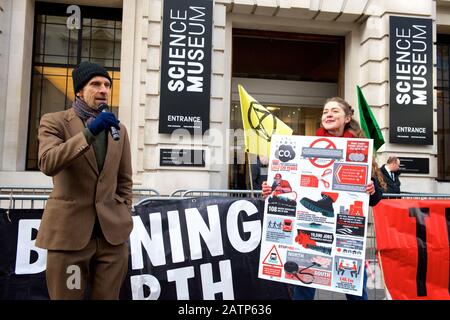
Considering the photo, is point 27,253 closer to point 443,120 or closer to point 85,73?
point 85,73

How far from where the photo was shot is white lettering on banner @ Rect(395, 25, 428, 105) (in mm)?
9766

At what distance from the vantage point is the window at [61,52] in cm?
1016

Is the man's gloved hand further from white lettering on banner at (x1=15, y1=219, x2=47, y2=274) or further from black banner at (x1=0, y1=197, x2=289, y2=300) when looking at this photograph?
white lettering on banner at (x1=15, y1=219, x2=47, y2=274)

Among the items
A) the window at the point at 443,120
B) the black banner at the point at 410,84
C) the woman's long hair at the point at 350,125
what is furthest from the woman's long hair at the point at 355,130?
the window at the point at 443,120

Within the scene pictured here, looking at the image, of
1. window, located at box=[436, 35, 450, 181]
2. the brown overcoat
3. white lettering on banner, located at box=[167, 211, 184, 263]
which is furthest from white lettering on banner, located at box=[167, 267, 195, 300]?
window, located at box=[436, 35, 450, 181]

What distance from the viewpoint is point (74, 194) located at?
107 inches

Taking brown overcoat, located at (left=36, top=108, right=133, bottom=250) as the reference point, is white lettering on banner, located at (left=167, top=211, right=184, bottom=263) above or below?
below

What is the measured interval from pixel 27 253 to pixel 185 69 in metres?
5.89

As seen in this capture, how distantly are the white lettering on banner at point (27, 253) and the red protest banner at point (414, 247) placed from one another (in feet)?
12.3

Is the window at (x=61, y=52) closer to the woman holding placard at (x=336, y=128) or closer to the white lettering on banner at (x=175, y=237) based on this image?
the white lettering on banner at (x=175, y=237)

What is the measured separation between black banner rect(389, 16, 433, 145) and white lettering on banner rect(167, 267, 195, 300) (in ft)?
23.0

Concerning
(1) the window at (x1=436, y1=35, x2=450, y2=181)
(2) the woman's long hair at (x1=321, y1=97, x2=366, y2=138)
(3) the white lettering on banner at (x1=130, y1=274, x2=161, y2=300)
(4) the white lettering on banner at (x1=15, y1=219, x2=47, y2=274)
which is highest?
(1) the window at (x1=436, y1=35, x2=450, y2=181)

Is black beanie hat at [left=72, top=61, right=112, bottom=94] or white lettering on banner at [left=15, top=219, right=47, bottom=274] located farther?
white lettering on banner at [left=15, top=219, right=47, bottom=274]
